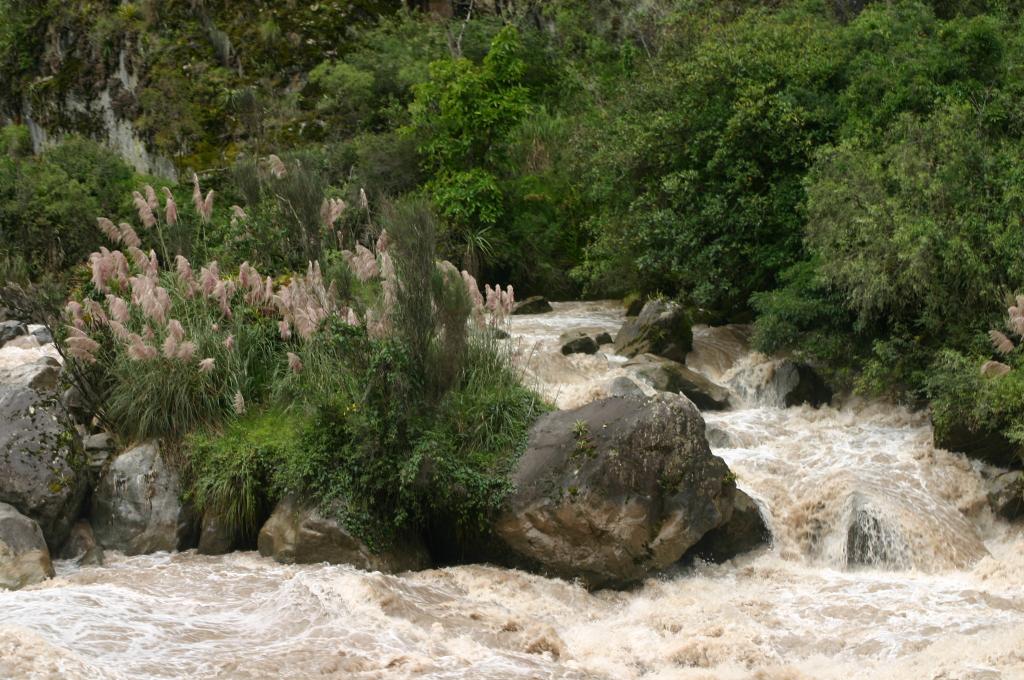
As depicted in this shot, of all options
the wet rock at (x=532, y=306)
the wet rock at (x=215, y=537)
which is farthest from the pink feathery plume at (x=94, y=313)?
the wet rock at (x=532, y=306)

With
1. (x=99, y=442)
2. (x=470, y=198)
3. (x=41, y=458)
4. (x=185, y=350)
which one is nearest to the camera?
(x=41, y=458)

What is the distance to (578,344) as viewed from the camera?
19188 mm

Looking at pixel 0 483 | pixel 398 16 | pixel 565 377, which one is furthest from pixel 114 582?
pixel 398 16

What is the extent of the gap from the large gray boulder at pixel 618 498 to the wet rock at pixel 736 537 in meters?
0.36

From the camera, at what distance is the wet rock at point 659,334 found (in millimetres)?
19406

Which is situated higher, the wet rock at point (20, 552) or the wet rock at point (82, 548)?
the wet rock at point (20, 552)

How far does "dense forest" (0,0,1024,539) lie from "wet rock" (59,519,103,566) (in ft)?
4.42

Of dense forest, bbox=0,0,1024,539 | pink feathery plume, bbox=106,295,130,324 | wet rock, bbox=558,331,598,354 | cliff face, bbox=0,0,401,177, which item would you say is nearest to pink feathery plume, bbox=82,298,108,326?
dense forest, bbox=0,0,1024,539

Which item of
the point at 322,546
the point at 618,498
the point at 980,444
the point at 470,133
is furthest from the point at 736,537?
the point at 470,133

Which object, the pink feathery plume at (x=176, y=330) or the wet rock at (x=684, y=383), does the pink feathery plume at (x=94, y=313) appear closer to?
the pink feathery plume at (x=176, y=330)

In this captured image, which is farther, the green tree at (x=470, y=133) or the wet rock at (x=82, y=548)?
the green tree at (x=470, y=133)

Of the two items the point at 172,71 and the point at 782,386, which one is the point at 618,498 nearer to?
the point at 782,386

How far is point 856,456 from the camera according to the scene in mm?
15383

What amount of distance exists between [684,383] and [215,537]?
763 cm
